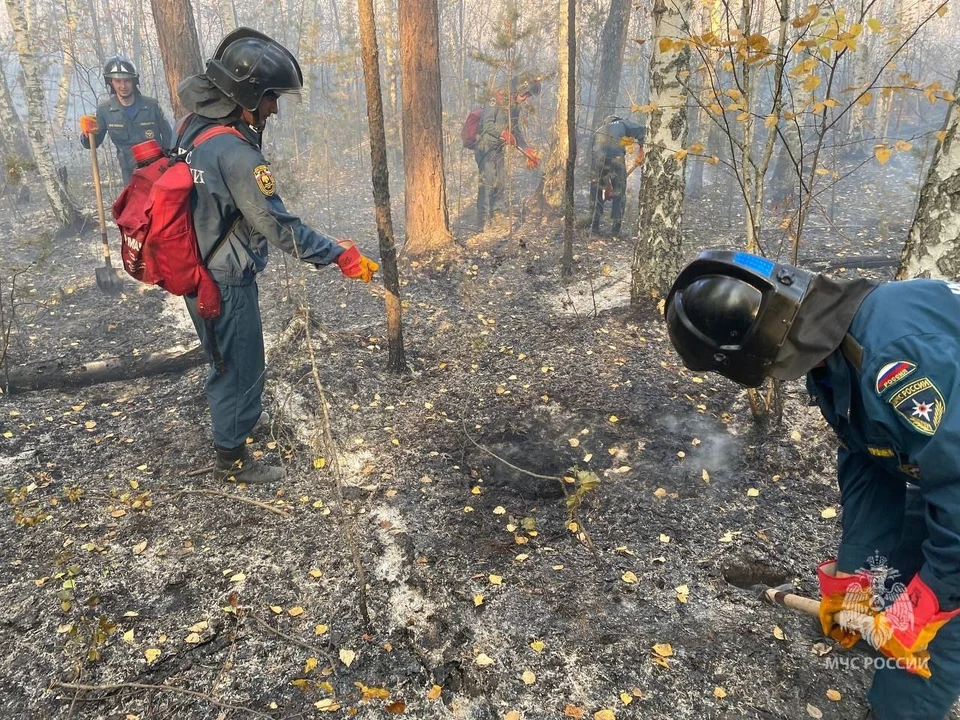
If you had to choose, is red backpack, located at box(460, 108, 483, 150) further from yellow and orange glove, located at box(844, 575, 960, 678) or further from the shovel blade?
yellow and orange glove, located at box(844, 575, 960, 678)

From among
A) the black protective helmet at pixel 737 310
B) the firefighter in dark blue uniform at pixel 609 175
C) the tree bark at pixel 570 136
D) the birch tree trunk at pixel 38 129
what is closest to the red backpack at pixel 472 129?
the firefighter in dark blue uniform at pixel 609 175

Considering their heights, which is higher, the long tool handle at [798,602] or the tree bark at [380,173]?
the tree bark at [380,173]

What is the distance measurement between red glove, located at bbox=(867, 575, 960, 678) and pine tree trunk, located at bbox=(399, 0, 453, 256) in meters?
6.63

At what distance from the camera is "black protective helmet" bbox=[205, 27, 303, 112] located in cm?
334

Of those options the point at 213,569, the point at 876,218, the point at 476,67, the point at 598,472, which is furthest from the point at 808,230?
the point at 476,67

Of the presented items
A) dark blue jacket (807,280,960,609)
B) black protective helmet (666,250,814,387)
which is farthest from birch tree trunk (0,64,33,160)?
dark blue jacket (807,280,960,609)

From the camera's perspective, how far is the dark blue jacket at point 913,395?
1547mm

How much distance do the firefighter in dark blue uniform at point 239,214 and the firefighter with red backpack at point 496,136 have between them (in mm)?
5845

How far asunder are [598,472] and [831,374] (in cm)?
206

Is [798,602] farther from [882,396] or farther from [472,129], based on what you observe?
[472,129]

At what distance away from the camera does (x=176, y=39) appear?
689 centimetres

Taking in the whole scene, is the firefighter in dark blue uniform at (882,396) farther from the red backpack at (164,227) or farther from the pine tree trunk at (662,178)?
the pine tree trunk at (662,178)

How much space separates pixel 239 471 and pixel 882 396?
3.50m

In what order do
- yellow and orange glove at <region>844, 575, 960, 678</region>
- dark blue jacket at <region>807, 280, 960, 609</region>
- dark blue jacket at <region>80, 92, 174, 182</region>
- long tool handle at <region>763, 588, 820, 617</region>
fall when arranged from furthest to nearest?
dark blue jacket at <region>80, 92, 174, 182</region>
long tool handle at <region>763, 588, 820, 617</region>
yellow and orange glove at <region>844, 575, 960, 678</region>
dark blue jacket at <region>807, 280, 960, 609</region>
